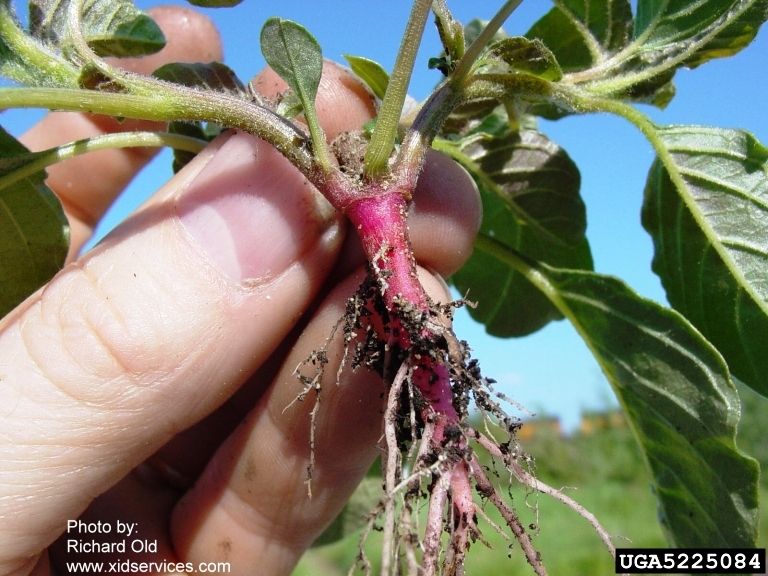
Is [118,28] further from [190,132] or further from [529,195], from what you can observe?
[529,195]

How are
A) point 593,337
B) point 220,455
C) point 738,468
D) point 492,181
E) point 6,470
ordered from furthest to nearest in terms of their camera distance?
1. point 220,455
2. point 492,181
3. point 593,337
4. point 738,468
5. point 6,470

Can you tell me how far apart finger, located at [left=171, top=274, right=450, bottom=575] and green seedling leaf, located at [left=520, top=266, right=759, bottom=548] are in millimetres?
412

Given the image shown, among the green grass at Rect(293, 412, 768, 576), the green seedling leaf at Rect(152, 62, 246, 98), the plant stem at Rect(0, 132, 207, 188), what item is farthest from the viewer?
the green grass at Rect(293, 412, 768, 576)

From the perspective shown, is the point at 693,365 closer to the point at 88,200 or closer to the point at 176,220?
the point at 176,220

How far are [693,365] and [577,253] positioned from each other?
0.63 meters

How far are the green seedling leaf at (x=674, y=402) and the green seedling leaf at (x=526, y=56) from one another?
531 millimetres

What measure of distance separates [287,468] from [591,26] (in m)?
1.49

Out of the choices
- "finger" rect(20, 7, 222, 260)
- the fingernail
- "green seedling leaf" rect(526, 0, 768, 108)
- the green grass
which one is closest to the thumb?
the fingernail

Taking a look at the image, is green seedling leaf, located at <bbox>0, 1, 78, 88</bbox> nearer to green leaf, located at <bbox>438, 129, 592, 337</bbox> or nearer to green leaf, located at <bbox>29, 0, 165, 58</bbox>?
green leaf, located at <bbox>29, 0, 165, 58</bbox>

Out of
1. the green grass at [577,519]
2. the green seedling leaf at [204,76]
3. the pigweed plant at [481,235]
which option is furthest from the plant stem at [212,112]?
the green grass at [577,519]

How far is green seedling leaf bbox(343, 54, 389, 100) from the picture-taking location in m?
1.48

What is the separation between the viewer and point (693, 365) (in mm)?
1400

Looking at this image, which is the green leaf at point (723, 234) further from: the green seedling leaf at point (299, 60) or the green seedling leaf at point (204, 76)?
the green seedling leaf at point (204, 76)

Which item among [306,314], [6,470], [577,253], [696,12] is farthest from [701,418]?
[6,470]
